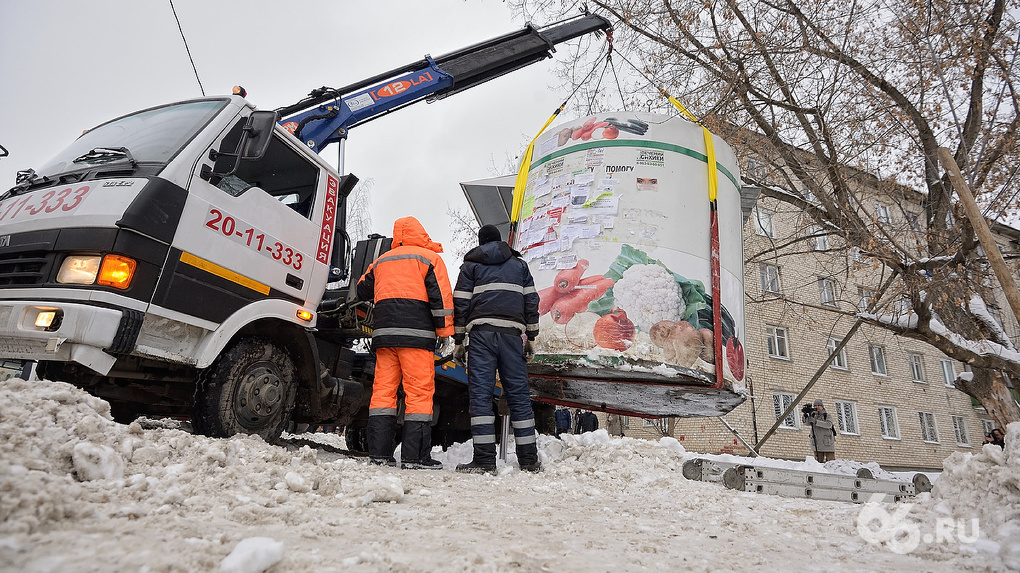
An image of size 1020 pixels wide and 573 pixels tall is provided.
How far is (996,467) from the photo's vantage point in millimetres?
2660

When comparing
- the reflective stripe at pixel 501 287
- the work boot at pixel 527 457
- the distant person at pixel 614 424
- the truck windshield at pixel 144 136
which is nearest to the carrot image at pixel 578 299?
the reflective stripe at pixel 501 287

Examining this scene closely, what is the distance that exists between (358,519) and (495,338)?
2287 millimetres

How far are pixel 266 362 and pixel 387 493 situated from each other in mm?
1861

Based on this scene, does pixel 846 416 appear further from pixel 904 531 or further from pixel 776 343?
pixel 904 531

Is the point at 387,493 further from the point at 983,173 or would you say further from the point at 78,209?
the point at 983,173

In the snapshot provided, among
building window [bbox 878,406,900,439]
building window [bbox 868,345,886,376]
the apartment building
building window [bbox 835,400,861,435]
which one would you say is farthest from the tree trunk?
building window [bbox 868,345,886,376]

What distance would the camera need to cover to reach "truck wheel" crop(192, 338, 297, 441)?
12.2 feet

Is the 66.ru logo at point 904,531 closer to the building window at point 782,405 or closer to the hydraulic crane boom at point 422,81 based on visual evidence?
the hydraulic crane boom at point 422,81

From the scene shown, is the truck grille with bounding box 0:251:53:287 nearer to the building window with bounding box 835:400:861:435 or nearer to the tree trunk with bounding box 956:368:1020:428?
the tree trunk with bounding box 956:368:1020:428

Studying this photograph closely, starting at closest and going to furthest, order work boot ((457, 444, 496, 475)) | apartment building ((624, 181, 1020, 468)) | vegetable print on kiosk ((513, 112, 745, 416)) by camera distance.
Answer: work boot ((457, 444, 496, 475))
vegetable print on kiosk ((513, 112, 745, 416))
apartment building ((624, 181, 1020, 468))

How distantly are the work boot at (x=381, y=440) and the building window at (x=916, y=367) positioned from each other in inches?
1028

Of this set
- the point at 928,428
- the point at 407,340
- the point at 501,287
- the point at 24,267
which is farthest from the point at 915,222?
the point at 928,428

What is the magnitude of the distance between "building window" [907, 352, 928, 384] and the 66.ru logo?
2556cm

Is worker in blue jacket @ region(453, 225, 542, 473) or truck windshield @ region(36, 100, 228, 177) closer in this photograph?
truck windshield @ region(36, 100, 228, 177)
